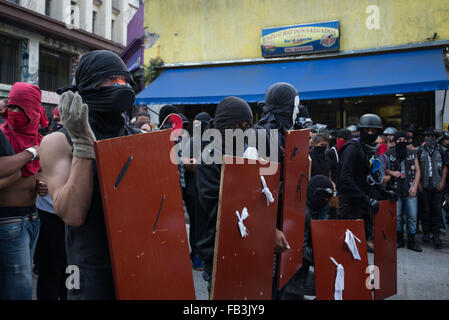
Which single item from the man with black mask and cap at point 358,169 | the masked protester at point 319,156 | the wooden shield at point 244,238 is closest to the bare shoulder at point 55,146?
the wooden shield at point 244,238

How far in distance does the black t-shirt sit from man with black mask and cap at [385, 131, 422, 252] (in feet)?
17.1

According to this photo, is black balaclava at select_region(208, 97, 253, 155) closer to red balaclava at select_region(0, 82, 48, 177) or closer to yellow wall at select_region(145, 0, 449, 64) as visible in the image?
red balaclava at select_region(0, 82, 48, 177)

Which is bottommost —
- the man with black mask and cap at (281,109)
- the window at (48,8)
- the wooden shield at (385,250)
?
the wooden shield at (385,250)

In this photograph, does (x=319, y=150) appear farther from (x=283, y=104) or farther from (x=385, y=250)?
(x=283, y=104)

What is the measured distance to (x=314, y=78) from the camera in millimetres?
8750

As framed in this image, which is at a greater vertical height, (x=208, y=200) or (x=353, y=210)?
(x=208, y=200)

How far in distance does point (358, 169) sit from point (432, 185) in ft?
9.09

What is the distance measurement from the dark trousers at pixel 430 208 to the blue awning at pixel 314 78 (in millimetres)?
2326

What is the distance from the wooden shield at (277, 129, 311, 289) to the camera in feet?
7.91

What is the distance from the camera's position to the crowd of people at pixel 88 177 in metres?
1.46

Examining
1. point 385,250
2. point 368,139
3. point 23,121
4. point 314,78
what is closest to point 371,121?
point 368,139

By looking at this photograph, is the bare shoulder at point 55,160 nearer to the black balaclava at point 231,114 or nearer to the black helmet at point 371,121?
the black balaclava at point 231,114

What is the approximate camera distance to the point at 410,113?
8.88m
